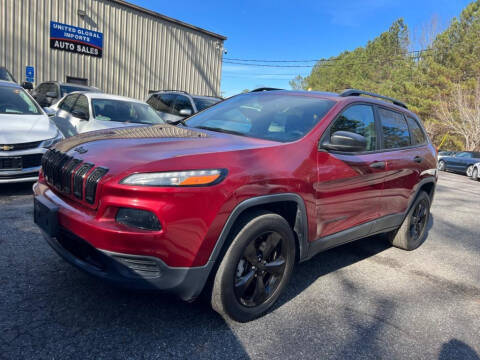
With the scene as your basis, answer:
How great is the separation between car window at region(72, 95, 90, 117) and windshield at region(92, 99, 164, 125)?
0.15 m

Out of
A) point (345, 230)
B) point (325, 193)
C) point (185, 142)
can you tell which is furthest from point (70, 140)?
point (345, 230)

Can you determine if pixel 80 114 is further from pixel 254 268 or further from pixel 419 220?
pixel 419 220

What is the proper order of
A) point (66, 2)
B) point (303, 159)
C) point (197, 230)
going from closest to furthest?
point (197, 230), point (303, 159), point (66, 2)

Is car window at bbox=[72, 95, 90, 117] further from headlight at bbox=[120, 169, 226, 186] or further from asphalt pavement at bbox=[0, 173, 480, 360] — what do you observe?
Result: headlight at bbox=[120, 169, 226, 186]

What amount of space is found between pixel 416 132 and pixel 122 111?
18.4ft

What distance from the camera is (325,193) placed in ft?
9.67

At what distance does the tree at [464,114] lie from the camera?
29.8 meters

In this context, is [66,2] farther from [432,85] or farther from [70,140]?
[432,85]

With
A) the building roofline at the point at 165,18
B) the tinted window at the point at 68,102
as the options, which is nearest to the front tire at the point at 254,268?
the tinted window at the point at 68,102

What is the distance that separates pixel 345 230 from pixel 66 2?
16.5 m

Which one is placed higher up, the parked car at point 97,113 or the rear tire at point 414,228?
the parked car at point 97,113

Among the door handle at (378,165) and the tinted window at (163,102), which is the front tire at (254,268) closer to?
the door handle at (378,165)

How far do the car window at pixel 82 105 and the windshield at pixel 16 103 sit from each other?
1083mm

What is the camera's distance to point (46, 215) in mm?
2467
